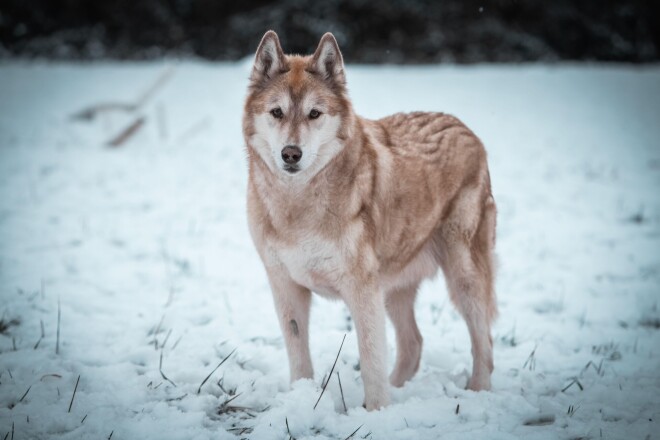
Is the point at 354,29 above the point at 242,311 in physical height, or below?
above

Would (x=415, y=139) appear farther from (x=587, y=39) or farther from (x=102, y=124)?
(x=587, y=39)

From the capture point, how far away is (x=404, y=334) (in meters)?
3.60

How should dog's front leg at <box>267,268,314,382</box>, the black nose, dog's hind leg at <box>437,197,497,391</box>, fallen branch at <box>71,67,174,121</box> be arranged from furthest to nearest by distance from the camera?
fallen branch at <box>71,67,174,121</box>, dog's hind leg at <box>437,197,497,391</box>, dog's front leg at <box>267,268,314,382</box>, the black nose

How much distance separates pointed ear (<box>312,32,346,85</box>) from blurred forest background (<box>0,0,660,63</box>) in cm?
1693

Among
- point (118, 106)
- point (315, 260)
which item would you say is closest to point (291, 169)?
point (315, 260)

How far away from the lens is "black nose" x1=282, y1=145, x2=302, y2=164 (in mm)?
2658

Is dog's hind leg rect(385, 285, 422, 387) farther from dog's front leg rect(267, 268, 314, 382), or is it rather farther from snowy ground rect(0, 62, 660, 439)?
dog's front leg rect(267, 268, 314, 382)

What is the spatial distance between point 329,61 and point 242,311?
2339mm

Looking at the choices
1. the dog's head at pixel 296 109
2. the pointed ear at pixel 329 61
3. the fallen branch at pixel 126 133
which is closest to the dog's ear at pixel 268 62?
the dog's head at pixel 296 109

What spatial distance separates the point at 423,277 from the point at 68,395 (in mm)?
2385

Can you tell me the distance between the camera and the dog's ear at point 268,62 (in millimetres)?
2914

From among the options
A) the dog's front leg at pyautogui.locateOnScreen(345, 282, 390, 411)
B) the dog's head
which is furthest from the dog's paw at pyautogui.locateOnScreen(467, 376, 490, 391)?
the dog's head

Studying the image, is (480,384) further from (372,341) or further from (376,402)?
(372,341)

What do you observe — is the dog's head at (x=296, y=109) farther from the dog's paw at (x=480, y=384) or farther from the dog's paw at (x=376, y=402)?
the dog's paw at (x=480, y=384)
